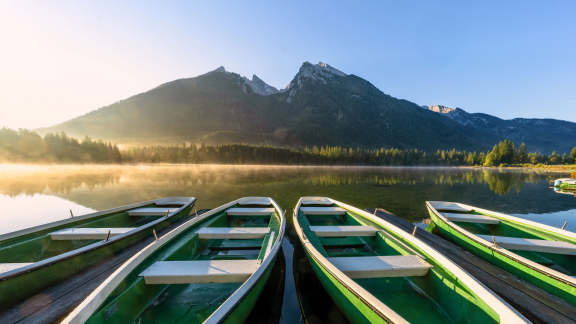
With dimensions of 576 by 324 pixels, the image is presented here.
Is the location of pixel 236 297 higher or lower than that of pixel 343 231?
higher

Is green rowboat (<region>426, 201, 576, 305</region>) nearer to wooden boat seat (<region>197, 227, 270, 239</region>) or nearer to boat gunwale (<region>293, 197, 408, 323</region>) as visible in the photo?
boat gunwale (<region>293, 197, 408, 323</region>)

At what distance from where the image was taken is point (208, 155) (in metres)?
103

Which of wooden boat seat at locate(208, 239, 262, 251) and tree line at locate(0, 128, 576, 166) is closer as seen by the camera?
wooden boat seat at locate(208, 239, 262, 251)

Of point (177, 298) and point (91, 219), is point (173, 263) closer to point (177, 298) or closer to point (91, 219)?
point (177, 298)

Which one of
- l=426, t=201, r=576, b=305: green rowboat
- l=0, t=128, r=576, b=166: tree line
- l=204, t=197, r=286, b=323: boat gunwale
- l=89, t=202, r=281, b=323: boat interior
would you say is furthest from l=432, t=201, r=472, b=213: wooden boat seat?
l=0, t=128, r=576, b=166: tree line

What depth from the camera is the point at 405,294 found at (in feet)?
15.2

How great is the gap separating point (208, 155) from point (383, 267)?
108725mm

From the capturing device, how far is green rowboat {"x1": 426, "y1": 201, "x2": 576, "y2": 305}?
4512mm

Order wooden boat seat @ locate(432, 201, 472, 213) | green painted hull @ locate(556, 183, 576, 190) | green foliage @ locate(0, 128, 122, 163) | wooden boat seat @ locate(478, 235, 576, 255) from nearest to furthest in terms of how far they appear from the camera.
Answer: wooden boat seat @ locate(478, 235, 576, 255) → wooden boat seat @ locate(432, 201, 472, 213) → green painted hull @ locate(556, 183, 576, 190) → green foliage @ locate(0, 128, 122, 163)

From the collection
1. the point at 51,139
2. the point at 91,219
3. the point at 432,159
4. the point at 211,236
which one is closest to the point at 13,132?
the point at 51,139

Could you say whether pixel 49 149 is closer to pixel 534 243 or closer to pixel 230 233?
pixel 230 233

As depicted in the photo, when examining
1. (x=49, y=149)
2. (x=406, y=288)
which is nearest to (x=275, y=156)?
(x=49, y=149)

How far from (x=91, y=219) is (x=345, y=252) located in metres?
10.1

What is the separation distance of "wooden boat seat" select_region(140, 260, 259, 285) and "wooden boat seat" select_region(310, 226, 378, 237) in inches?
113
